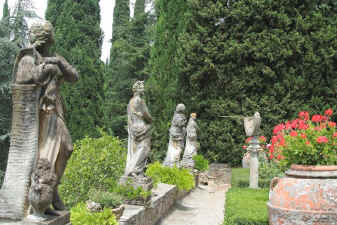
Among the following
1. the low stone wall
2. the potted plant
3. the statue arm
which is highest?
the statue arm

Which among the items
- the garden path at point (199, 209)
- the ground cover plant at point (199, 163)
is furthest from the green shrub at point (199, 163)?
the garden path at point (199, 209)

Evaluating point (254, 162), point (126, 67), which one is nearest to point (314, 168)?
point (254, 162)

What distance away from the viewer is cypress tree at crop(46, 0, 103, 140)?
1800cm

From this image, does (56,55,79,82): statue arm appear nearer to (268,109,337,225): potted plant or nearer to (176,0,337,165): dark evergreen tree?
(268,109,337,225): potted plant

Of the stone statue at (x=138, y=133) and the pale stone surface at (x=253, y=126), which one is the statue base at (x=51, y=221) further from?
the pale stone surface at (x=253, y=126)

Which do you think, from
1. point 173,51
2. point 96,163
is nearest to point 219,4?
point 173,51

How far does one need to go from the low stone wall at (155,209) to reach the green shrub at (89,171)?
3.52ft

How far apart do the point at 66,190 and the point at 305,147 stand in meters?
5.27

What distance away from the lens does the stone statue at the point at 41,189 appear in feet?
11.6

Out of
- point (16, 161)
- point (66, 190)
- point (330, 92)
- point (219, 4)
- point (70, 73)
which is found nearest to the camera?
point (16, 161)

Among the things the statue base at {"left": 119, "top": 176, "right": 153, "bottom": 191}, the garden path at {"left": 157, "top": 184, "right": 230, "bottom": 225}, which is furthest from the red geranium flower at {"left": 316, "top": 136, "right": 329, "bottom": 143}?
the garden path at {"left": 157, "top": 184, "right": 230, "bottom": 225}

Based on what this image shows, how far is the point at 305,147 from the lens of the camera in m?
5.36

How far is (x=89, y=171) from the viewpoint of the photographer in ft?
26.6

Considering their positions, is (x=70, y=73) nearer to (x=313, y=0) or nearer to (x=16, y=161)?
(x=16, y=161)
